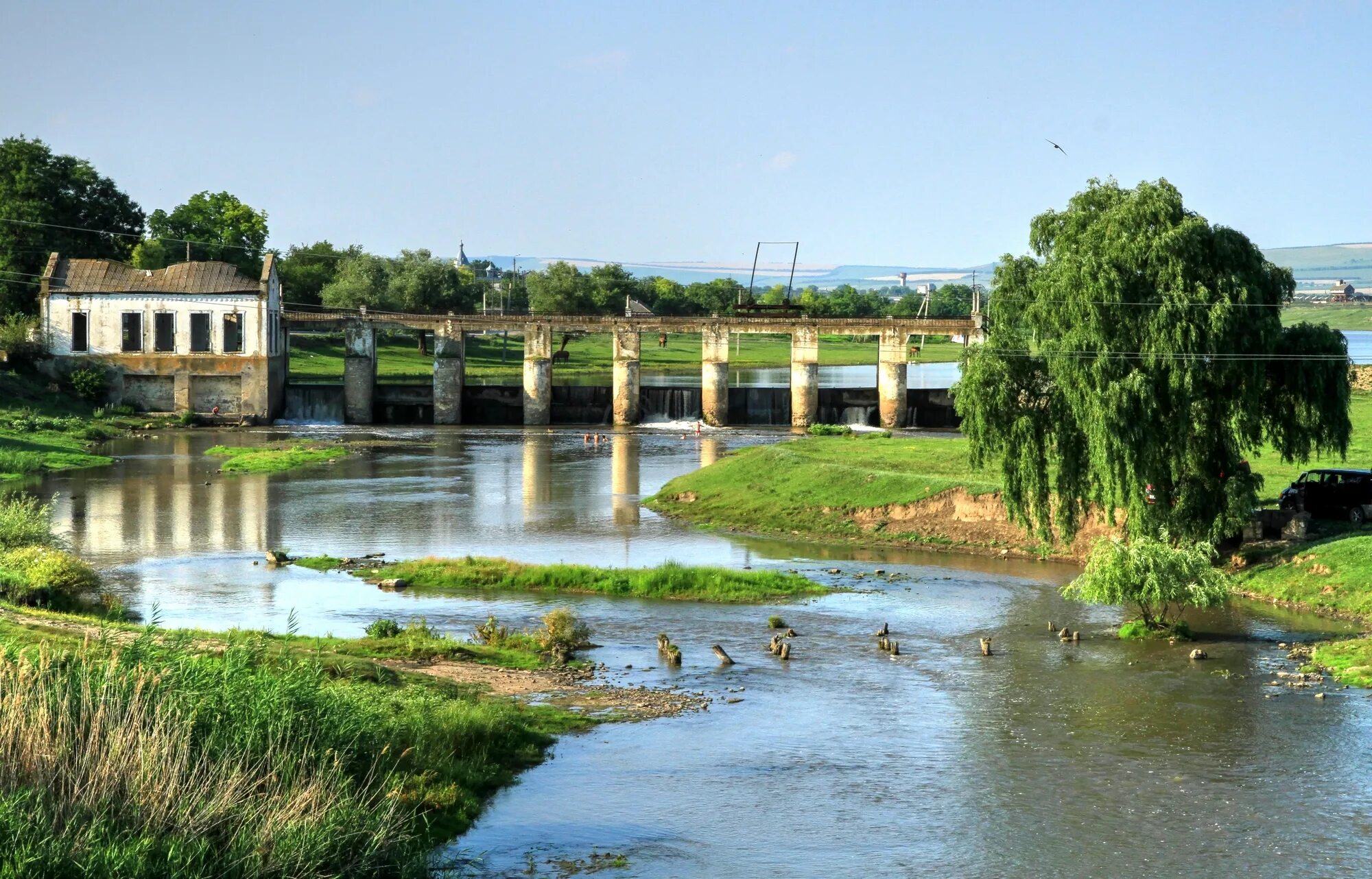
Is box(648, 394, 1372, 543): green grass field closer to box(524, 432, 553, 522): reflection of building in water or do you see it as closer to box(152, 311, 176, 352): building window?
box(524, 432, 553, 522): reflection of building in water

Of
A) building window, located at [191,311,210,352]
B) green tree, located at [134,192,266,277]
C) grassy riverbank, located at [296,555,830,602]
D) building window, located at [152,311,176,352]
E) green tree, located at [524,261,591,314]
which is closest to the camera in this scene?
grassy riverbank, located at [296,555,830,602]

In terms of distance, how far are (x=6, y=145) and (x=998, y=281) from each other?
88.6m

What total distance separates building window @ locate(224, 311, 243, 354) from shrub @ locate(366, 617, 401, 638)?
2506 inches

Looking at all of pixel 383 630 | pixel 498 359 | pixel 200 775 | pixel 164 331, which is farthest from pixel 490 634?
pixel 498 359

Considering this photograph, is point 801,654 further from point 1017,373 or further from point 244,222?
point 244,222

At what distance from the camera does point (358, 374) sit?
308ft

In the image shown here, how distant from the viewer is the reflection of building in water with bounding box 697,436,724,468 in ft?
233

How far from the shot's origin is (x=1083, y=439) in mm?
39250

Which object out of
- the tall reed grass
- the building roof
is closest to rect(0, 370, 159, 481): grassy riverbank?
the building roof

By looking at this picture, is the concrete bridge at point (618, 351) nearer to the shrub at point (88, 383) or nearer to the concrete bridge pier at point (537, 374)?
the concrete bridge pier at point (537, 374)

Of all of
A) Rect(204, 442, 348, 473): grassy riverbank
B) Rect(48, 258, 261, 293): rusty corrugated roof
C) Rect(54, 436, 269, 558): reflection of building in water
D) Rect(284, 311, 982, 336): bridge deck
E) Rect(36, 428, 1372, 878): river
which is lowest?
Rect(36, 428, 1372, 878): river

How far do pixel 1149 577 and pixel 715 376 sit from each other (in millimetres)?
63628

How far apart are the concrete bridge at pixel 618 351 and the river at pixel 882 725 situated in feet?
145

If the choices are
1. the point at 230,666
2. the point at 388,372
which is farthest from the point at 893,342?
the point at 230,666
